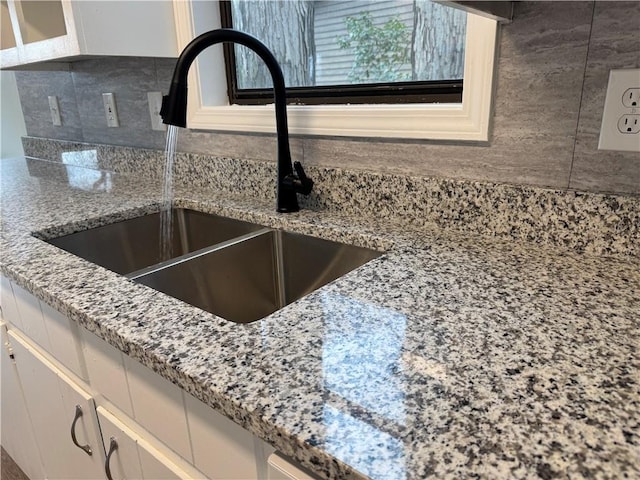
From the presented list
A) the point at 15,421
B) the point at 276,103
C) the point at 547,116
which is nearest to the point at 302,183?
the point at 276,103

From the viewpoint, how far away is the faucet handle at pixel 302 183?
3.48ft

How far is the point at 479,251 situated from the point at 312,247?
1.20 ft

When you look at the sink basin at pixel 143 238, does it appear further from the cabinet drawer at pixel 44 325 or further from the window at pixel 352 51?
the window at pixel 352 51

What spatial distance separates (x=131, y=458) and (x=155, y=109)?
118 centimetres

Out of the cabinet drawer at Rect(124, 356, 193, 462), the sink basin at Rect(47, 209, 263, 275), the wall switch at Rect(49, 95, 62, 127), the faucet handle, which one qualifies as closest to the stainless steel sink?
the sink basin at Rect(47, 209, 263, 275)

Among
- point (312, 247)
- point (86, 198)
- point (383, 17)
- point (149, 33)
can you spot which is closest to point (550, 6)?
point (383, 17)

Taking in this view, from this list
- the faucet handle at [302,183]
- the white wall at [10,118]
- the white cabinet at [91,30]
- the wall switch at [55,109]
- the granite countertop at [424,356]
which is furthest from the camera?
the white wall at [10,118]

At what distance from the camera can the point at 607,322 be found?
56 centimetres

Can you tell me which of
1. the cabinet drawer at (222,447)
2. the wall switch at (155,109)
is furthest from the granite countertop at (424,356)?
the wall switch at (155,109)

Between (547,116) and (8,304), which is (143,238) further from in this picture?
(547,116)

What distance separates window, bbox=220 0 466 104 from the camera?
3.39ft

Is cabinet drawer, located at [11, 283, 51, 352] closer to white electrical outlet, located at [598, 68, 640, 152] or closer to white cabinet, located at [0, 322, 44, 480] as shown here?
white cabinet, located at [0, 322, 44, 480]

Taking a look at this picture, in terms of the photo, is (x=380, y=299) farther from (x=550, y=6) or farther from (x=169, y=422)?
(x=550, y=6)

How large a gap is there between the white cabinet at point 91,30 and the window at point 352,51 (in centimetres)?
20
